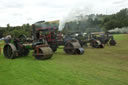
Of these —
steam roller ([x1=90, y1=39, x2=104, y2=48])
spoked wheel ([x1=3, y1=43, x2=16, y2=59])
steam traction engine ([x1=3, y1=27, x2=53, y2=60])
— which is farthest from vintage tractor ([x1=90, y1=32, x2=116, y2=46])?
spoked wheel ([x1=3, y1=43, x2=16, y2=59])

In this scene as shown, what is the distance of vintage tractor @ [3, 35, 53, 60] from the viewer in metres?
8.87

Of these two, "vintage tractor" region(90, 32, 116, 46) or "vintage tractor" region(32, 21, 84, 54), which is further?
"vintage tractor" region(90, 32, 116, 46)

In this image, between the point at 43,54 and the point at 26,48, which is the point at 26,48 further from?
the point at 43,54

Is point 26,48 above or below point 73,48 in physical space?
above

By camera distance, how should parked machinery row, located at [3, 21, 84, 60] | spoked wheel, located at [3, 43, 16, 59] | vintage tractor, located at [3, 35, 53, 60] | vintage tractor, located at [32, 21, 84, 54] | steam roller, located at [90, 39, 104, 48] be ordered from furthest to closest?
1. steam roller, located at [90, 39, 104, 48]
2. vintage tractor, located at [32, 21, 84, 54]
3. spoked wheel, located at [3, 43, 16, 59]
4. parked machinery row, located at [3, 21, 84, 60]
5. vintage tractor, located at [3, 35, 53, 60]

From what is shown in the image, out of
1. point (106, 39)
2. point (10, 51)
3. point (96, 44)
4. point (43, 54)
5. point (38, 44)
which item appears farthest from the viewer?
point (106, 39)

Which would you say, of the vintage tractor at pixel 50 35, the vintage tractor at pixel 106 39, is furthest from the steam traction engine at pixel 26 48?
the vintage tractor at pixel 106 39

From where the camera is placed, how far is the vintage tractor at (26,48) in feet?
29.1

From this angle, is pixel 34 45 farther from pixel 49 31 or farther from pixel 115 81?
pixel 115 81

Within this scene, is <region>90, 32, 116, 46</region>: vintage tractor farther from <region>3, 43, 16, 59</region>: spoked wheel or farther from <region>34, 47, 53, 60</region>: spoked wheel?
<region>3, 43, 16, 59</region>: spoked wheel

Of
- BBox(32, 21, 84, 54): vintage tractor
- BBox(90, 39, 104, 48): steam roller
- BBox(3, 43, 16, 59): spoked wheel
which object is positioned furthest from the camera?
BBox(90, 39, 104, 48): steam roller

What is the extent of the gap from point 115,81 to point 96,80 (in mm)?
530

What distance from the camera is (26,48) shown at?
9969 mm

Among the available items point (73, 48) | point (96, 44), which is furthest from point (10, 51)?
point (96, 44)
